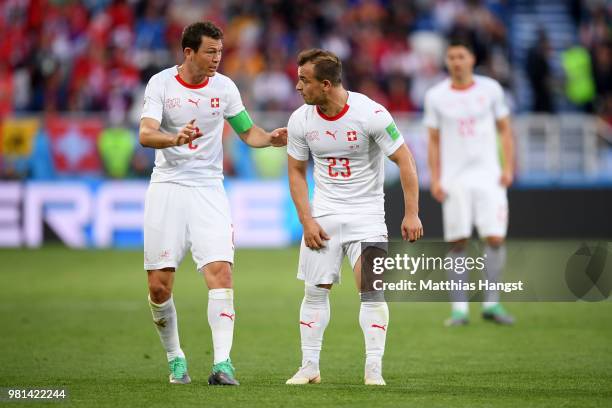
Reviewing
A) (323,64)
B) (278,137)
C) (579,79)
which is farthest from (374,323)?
(579,79)

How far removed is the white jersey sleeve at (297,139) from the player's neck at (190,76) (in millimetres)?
730

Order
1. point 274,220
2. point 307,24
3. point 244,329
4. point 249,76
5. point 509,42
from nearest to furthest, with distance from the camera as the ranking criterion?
point 244,329, point 274,220, point 249,76, point 307,24, point 509,42

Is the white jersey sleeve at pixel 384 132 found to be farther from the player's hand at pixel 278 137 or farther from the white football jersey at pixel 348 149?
the player's hand at pixel 278 137

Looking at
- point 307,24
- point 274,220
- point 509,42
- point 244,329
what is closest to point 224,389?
point 244,329

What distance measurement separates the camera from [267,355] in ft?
30.0

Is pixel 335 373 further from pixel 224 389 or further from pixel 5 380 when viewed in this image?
pixel 5 380

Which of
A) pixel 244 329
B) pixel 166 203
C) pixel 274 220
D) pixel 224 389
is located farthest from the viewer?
pixel 274 220

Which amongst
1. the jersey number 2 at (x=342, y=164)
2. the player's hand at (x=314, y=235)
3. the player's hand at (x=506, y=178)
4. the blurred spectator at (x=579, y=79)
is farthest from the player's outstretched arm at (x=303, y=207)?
the blurred spectator at (x=579, y=79)

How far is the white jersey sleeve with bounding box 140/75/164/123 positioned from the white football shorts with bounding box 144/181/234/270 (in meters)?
0.49

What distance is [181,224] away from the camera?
308 inches

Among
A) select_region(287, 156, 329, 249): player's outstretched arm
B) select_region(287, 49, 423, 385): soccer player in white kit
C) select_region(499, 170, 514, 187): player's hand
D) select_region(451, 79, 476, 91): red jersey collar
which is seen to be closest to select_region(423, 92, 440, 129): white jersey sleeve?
select_region(451, 79, 476, 91): red jersey collar

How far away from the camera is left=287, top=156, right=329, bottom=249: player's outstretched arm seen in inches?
296

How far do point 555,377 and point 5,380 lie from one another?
12.3ft

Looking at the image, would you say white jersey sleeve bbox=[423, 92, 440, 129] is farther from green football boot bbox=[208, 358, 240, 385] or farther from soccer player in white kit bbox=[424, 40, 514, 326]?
green football boot bbox=[208, 358, 240, 385]
